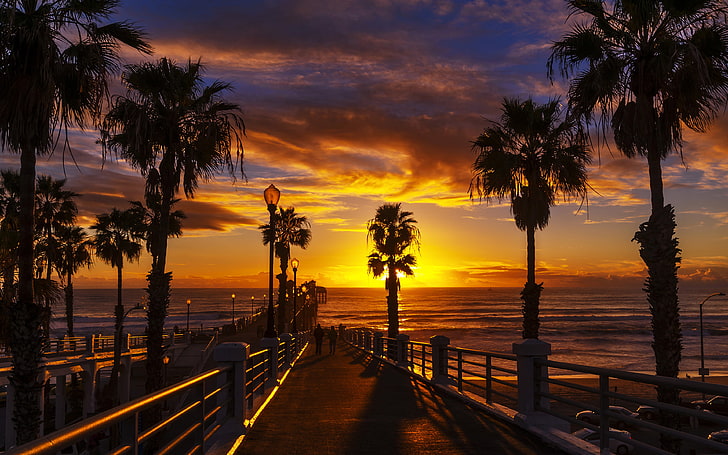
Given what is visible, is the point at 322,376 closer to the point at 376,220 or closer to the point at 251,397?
the point at 251,397

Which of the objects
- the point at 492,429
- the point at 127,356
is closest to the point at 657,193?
the point at 492,429

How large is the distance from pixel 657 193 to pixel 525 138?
11493 mm

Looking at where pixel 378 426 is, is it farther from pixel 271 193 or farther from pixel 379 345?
pixel 379 345

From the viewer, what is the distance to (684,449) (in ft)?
79.5

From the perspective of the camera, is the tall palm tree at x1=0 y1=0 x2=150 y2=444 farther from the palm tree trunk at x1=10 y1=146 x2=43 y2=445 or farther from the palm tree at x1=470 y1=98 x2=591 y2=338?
the palm tree at x1=470 y1=98 x2=591 y2=338

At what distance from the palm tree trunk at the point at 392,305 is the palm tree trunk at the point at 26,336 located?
91.3ft

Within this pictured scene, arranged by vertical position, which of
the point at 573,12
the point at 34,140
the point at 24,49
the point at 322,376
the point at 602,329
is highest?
the point at 573,12

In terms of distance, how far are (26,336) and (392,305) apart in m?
31.1

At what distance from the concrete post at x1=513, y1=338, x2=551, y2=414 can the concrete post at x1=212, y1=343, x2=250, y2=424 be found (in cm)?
458

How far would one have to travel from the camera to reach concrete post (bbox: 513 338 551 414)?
33.1ft

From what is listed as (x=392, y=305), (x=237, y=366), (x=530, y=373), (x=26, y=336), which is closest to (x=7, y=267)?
(x=26, y=336)

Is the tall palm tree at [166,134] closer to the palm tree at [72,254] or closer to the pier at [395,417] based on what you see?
the pier at [395,417]

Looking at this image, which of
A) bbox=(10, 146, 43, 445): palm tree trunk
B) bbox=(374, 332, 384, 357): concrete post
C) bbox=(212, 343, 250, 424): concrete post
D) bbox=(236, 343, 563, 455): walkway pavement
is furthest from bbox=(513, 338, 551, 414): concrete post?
bbox=(374, 332, 384, 357): concrete post

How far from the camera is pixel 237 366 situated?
10164mm
